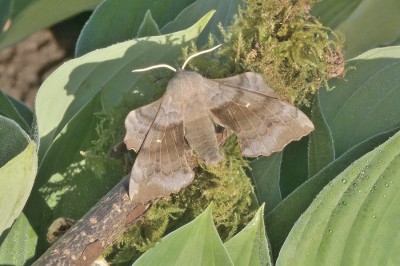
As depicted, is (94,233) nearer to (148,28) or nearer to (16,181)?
(16,181)

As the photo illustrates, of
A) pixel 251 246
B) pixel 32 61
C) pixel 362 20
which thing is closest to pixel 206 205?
pixel 251 246

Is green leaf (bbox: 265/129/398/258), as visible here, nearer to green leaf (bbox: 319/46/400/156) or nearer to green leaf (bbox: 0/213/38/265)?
green leaf (bbox: 319/46/400/156)

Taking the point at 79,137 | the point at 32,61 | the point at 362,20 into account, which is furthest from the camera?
the point at 32,61

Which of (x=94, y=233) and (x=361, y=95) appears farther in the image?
(x=361, y=95)

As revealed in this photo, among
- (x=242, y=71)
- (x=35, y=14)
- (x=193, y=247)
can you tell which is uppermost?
(x=35, y=14)

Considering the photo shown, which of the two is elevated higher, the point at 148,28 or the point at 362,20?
the point at 148,28

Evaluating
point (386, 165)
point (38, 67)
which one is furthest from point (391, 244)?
point (38, 67)

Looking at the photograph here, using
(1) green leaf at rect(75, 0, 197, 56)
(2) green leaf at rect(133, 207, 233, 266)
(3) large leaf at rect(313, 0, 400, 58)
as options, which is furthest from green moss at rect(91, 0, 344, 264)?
(3) large leaf at rect(313, 0, 400, 58)

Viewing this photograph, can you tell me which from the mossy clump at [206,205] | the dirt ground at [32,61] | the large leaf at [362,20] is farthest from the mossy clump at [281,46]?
the dirt ground at [32,61]
